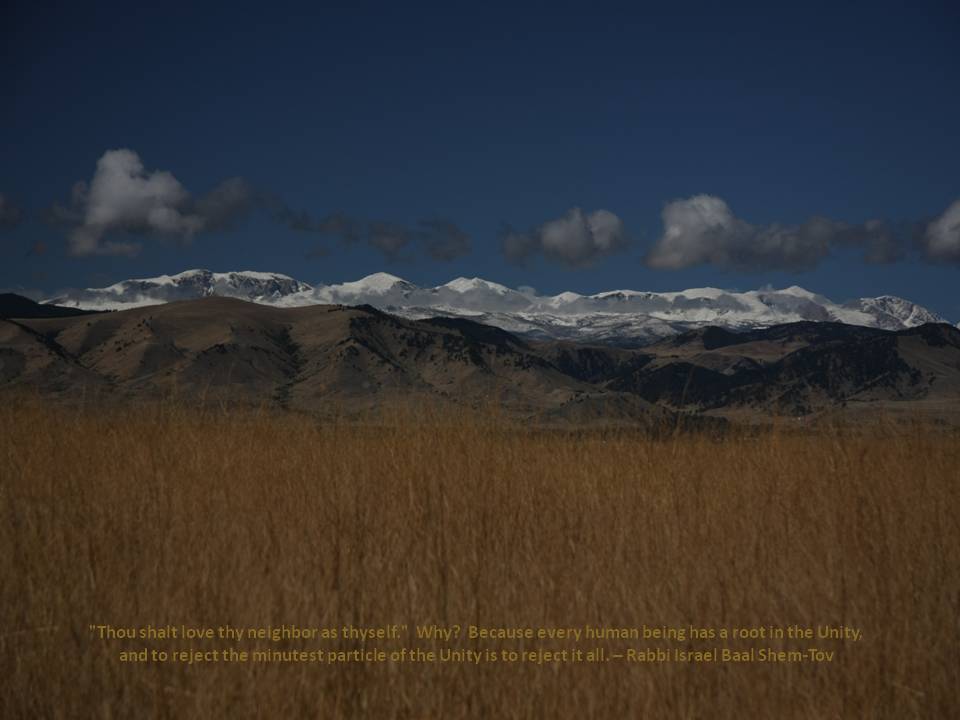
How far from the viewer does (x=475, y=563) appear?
15.4ft

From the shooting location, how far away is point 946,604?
4.37m

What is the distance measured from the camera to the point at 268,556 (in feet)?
16.2

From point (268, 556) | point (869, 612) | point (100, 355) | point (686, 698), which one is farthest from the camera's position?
point (100, 355)

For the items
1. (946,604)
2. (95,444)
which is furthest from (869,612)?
(95,444)

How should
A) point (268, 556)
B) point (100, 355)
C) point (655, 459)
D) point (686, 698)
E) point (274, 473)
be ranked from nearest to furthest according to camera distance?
point (686, 698) → point (268, 556) → point (274, 473) → point (655, 459) → point (100, 355)

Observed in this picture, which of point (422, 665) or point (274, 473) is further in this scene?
point (274, 473)

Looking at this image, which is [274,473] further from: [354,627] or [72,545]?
[354,627]

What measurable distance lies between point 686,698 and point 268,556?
263 cm

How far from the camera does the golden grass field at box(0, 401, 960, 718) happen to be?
3477mm

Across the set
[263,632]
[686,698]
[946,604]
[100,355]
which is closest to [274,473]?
[263,632]

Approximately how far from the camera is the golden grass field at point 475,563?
3.48m

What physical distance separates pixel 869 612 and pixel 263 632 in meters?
3.05

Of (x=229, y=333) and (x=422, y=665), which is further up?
(x=229, y=333)

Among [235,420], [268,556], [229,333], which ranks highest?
[229,333]
